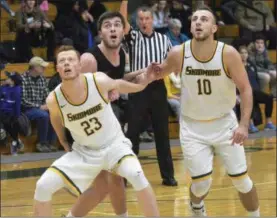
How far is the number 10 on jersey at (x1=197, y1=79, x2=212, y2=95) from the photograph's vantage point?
8.16 m

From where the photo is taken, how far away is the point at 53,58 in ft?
53.6

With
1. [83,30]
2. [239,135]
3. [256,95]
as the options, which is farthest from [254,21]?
[239,135]

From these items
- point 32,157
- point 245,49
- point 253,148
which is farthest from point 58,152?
point 245,49

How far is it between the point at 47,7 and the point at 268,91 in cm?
522

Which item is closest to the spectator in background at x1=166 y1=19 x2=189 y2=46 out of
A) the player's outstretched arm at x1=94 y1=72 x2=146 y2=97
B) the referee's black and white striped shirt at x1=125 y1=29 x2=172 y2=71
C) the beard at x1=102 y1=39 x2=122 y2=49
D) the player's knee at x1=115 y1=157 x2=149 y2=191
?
the referee's black and white striped shirt at x1=125 y1=29 x2=172 y2=71

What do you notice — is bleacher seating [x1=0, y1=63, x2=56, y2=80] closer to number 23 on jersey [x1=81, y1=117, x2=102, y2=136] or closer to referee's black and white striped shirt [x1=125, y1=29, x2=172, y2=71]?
referee's black and white striped shirt [x1=125, y1=29, x2=172, y2=71]

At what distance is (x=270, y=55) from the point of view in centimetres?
2069

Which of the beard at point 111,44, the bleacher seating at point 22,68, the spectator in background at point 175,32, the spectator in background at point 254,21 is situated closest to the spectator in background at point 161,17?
the spectator in background at point 175,32


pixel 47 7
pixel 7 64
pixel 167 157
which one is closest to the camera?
pixel 167 157

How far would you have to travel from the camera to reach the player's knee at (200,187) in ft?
27.1

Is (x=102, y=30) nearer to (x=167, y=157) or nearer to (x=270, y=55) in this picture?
(x=167, y=157)

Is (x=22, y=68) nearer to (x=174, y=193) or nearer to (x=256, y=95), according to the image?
(x=256, y=95)

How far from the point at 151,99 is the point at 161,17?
6678mm

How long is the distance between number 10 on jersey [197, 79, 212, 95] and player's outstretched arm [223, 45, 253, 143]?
0.70ft
